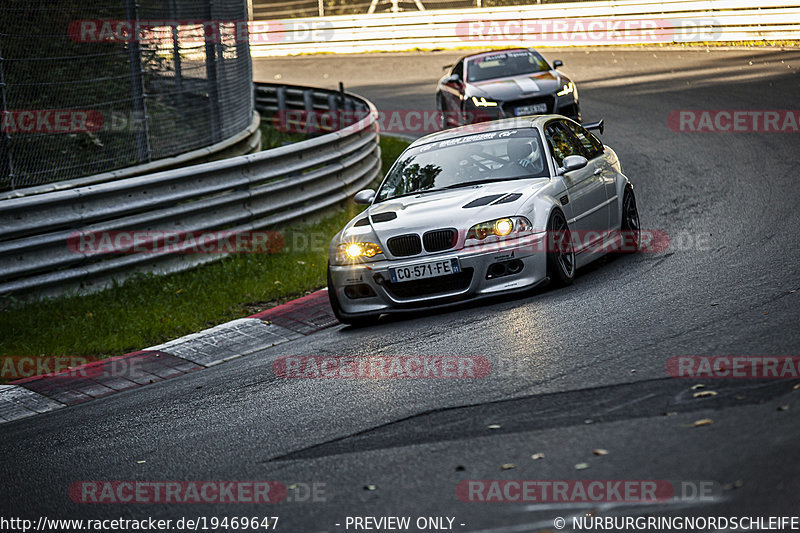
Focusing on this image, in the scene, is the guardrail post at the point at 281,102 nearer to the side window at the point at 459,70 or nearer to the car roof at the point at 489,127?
the side window at the point at 459,70

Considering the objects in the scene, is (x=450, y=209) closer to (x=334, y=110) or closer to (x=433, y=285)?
(x=433, y=285)

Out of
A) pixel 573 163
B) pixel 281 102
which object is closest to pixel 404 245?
pixel 573 163

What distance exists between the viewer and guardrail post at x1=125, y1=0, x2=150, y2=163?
458 inches

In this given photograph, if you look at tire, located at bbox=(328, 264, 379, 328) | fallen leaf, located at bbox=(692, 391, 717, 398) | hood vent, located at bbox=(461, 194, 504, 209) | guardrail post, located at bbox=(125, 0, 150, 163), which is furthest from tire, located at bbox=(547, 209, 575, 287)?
guardrail post, located at bbox=(125, 0, 150, 163)

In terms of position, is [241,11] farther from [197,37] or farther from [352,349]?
[352,349]

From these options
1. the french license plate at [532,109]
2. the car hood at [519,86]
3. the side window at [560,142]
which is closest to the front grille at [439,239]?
the side window at [560,142]

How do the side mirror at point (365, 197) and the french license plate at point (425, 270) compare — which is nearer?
the french license plate at point (425, 270)

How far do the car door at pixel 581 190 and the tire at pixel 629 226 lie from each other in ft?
1.62

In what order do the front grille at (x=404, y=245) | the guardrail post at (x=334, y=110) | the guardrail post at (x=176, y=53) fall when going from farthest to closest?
the guardrail post at (x=334, y=110) < the guardrail post at (x=176, y=53) < the front grille at (x=404, y=245)

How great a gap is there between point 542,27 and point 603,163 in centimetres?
2290

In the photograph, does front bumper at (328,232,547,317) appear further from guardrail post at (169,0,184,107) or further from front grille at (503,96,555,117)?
front grille at (503,96,555,117)

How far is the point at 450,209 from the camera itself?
8328 mm

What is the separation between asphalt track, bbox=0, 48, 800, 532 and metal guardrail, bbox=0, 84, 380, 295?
2.42m

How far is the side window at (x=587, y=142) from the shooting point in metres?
9.93
